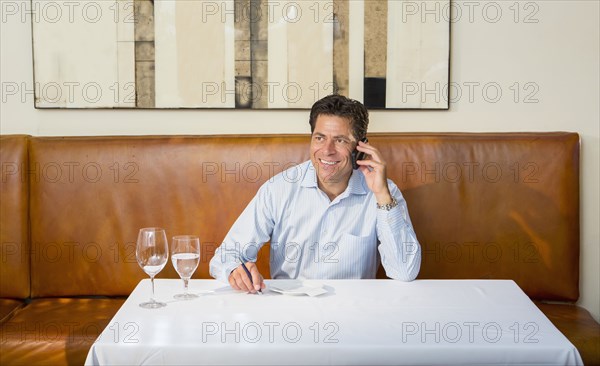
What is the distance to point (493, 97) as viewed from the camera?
256 cm

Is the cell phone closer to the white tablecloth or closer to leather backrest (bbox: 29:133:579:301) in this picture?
leather backrest (bbox: 29:133:579:301)

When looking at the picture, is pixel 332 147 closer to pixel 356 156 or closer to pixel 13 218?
pixel 356 156

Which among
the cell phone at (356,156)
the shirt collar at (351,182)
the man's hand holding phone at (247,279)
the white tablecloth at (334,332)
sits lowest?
the white tablecloth at (334,332)

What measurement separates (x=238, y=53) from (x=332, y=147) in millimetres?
696

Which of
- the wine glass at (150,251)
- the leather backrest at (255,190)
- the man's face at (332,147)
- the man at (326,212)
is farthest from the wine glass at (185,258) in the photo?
the leather backrest at (255,190)

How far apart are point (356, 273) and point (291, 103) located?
0.80 meters

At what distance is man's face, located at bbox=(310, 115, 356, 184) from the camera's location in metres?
2.04

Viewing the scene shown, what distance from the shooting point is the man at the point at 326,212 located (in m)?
2.03

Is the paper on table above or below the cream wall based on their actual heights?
below

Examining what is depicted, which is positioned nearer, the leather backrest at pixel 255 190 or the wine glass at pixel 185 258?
the wine glass at pixel 185 258

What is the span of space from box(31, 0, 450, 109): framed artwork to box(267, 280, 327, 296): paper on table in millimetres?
1027

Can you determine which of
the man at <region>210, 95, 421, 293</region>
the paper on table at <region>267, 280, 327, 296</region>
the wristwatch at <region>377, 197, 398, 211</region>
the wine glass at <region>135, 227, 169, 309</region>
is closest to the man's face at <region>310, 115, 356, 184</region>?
the man at <region>210, 95, 421, 293</region>

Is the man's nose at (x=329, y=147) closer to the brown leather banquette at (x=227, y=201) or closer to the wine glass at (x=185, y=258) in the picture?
the brown leather banquette at (x=227, y=201)

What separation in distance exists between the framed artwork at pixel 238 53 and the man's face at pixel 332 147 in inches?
19.5
